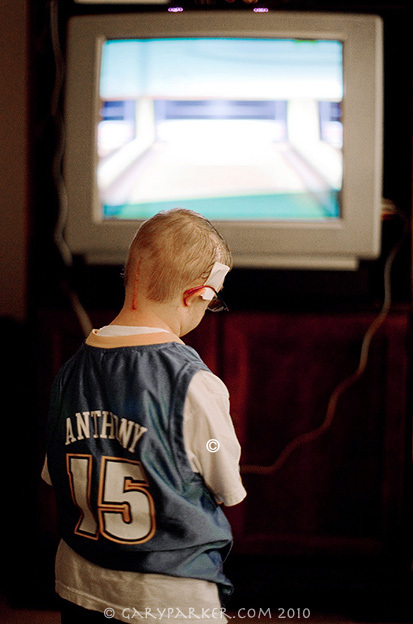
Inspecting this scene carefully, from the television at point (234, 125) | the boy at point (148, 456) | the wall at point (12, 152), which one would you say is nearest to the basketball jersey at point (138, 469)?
the boy at point (148, 456)

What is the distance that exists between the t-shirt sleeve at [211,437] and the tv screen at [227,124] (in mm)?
759

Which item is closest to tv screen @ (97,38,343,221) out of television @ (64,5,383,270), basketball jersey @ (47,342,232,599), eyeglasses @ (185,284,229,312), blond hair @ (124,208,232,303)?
television @ (64,5,383,270)

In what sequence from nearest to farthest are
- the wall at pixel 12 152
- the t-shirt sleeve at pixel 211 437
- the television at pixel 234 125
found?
the t-shirt sleeve at pixel 211 437 < the television at pixel 234 125 < the wall at pixel 12 152

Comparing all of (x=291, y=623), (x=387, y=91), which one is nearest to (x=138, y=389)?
(x=291, y=623)

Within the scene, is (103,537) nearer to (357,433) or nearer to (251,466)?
(251,466)

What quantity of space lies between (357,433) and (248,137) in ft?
2.65

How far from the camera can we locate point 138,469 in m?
0.77

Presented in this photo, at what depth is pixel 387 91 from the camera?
1.57m

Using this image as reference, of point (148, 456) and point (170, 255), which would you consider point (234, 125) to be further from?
point (148, 456)

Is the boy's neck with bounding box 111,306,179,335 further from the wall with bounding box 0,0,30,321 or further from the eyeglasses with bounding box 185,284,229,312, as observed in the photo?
the wall with bounding box 0,0,30,321

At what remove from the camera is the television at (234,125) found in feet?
4.60

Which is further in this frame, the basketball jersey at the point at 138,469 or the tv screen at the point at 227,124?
the tv screen at the point at 227,124

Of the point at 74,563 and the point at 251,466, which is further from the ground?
the point at 74,563

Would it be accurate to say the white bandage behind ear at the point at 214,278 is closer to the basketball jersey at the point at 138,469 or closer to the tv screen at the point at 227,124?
the basketball jersey at the point at 138,469
